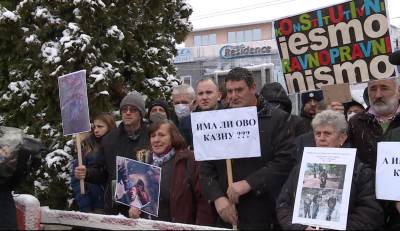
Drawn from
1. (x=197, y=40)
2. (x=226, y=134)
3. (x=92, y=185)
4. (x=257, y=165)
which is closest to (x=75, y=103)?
(x=92, y=185)

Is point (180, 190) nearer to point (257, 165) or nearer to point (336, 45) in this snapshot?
point (257, 165)

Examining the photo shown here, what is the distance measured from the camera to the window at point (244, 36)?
65.8 metres

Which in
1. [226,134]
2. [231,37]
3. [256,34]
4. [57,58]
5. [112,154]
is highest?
[231,37]

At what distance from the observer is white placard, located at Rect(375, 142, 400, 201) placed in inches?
131

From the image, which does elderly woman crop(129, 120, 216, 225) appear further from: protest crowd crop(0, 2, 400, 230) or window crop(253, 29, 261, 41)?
window crop(253, 29, 261, 41)

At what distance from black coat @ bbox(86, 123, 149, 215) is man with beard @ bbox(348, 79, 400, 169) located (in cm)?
172

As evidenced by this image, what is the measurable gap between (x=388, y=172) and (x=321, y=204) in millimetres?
452

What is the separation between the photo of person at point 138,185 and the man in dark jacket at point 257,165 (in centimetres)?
35

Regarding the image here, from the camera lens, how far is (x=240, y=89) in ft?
13.0

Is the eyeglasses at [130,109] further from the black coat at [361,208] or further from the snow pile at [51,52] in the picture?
the snow pile at [51,52]

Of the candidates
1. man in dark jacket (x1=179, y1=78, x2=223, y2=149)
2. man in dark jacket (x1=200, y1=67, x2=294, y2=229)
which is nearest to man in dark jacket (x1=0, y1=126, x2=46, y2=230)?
man in dark jacket (x1=200, y1=67, x2=294, y2=229)

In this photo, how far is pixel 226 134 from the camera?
150 inches

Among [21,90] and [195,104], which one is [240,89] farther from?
[21,90]

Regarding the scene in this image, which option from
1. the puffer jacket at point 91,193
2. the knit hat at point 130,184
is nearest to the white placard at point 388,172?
the knit hat at point 130,184
